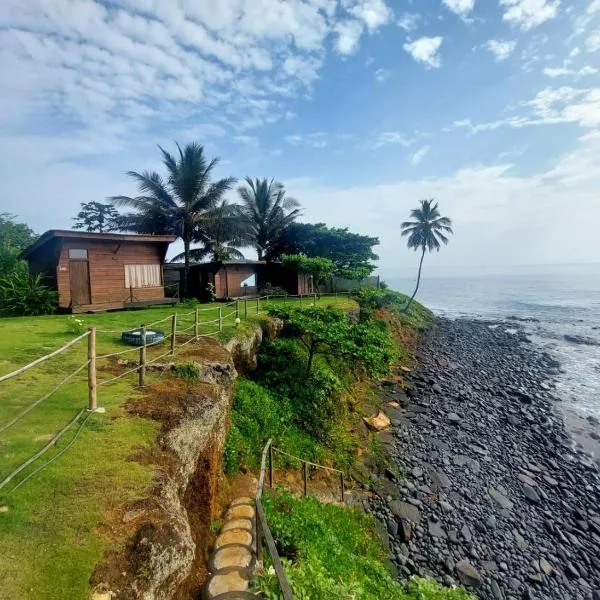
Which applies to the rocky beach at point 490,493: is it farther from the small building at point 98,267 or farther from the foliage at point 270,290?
the small building at point 98,267

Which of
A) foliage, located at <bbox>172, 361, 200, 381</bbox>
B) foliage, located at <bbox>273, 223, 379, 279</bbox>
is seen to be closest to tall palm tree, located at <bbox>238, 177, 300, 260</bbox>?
foliage, located at <bbox>273, 223, 379, 279</bbox>

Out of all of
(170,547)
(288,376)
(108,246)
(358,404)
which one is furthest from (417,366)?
(170,547)

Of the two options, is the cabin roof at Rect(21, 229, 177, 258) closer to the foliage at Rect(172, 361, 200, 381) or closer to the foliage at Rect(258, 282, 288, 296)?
the foliage at Rect(258, 282, 288, 296)

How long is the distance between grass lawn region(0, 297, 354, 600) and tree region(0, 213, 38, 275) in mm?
12262

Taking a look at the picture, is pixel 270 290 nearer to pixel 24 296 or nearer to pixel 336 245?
pixel 336 245

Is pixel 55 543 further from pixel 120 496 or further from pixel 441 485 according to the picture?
pixel 441 485

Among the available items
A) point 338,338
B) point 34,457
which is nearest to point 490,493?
point 338,338

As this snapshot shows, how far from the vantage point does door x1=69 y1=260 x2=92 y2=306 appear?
622 inches

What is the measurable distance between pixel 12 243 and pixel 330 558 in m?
28.0

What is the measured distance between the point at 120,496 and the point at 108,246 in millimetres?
15837

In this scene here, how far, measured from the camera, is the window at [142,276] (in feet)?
58.8

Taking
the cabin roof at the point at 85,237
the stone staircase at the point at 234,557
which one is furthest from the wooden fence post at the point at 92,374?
the cabin roof at the point at 85,237

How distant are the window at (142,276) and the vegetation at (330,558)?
564 inches

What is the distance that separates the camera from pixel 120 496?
3.71 m
